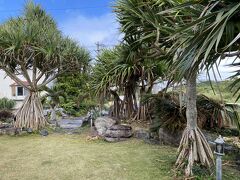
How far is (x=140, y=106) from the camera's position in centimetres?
927

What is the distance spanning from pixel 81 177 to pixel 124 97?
492 cm

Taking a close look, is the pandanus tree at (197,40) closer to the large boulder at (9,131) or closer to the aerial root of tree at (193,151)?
the aerial root of tree at (193,151)

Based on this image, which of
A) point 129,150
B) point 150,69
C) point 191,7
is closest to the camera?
point 191,7

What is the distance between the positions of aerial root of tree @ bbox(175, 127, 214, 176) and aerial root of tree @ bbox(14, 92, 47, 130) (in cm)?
615

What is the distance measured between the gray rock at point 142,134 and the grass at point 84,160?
0.89 feet

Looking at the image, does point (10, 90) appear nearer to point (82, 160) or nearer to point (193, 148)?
point (82, 160)

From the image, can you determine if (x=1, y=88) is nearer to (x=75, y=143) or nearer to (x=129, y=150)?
(x=75, y=143)

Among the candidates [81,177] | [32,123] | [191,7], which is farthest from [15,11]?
[191,7]

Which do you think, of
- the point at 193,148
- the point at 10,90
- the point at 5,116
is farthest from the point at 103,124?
the point at 10,90

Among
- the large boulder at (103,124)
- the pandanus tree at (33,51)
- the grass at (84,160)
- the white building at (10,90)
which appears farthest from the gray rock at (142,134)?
the white building at (10,90)

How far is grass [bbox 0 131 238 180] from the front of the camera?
5152 millimetres

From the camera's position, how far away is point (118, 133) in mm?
8250

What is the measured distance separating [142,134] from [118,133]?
683mm

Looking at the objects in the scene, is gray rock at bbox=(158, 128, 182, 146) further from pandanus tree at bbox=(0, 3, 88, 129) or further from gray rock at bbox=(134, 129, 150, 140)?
pandanus tree at bbox=(0, 3, 88, 129)
